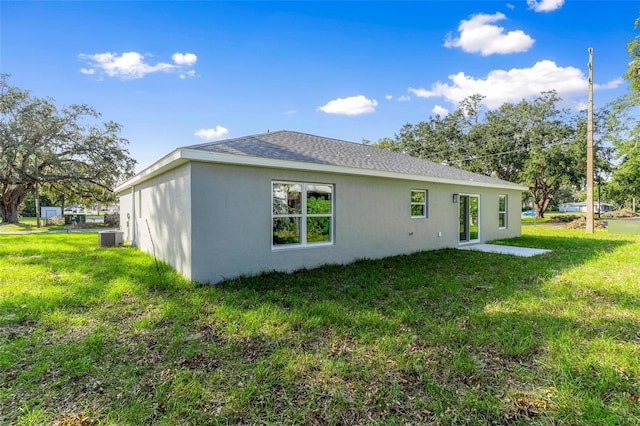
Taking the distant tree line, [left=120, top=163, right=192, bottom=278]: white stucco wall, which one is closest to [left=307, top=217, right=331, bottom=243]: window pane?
[left=120, top=163, right=192, bottom=278]: white stucco wall

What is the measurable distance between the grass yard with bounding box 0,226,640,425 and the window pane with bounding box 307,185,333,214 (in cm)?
179

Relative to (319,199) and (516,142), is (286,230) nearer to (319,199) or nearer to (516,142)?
(319,199)

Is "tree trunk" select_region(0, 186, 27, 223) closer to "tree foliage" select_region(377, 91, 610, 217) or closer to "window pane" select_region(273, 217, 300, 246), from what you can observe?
"window pane" select_region(273, 217, 300, 246)

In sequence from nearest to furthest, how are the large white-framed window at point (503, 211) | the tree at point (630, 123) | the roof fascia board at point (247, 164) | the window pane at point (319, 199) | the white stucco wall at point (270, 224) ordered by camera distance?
the roof fascia board at point (247, 164) < the white stucco wall at point (270, 224) < the window pane at point (319, 199) < the large white-framed window at point (503, 211) < the tree at point (630, 123)

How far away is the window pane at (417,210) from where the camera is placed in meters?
9.78

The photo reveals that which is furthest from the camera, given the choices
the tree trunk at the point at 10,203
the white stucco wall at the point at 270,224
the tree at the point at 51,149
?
the tree trunk at the point at 10,203

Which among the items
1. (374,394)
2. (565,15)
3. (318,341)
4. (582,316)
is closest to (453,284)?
(582,316)

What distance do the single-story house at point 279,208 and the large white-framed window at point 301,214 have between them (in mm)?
23

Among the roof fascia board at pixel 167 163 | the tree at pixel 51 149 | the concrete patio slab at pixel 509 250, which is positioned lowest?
the concrete patio slab at pixel 509 250

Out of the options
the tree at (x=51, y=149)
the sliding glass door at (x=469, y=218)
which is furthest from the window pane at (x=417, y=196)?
the tree at (x=51, y=149)

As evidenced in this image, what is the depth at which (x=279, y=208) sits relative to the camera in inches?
272

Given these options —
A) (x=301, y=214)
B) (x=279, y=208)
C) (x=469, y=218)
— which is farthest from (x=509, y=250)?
(x=279, y=208)

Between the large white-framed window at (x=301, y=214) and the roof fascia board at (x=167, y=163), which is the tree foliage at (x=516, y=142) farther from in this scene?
the roof fascia board at (x=167, y=163)

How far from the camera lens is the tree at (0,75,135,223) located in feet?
66.6
